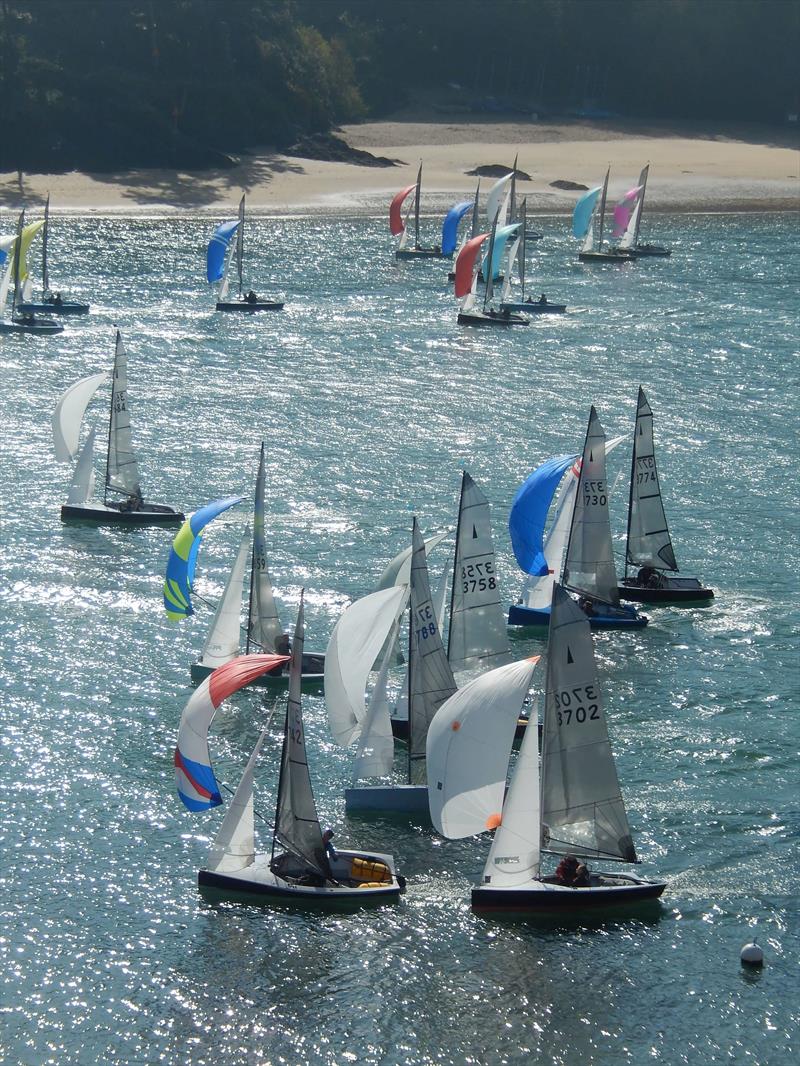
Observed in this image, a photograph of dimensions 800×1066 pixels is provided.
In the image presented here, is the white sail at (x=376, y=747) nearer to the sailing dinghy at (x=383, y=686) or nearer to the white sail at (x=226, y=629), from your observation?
the sailing dinghy at (x=383, y=686)

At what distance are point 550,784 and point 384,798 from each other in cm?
466

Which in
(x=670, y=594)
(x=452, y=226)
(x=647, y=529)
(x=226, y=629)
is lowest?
(x=670, y=594)

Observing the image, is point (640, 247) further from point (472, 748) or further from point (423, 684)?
point (472, 748)

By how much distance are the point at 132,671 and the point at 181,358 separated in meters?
42.3

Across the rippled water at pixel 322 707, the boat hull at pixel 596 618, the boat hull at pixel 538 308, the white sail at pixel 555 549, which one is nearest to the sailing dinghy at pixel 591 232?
the boat hull at pixel 538 308

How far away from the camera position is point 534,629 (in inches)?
2041

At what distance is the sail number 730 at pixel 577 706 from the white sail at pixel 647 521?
770 inches

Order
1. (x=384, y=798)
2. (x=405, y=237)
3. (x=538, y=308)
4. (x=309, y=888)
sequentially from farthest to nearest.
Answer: (x=405, y=237) < (x=538, y=308) < (x=384, y=798) < (x=309, y=888)

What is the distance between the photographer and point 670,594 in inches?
2130

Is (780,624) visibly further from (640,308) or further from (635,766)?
(640,308)

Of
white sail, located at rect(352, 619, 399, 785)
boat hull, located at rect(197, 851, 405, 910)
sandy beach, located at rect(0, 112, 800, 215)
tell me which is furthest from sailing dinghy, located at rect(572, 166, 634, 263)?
boat hull, located at rect(197, 851, 405, 910)

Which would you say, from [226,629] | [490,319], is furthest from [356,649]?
[490,319]

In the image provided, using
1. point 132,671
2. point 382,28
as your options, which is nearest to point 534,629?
point 132,671

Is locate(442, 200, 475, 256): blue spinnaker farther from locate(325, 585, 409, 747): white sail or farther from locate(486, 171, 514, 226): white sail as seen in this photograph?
locate(325, 585, 409, 747): white sail
